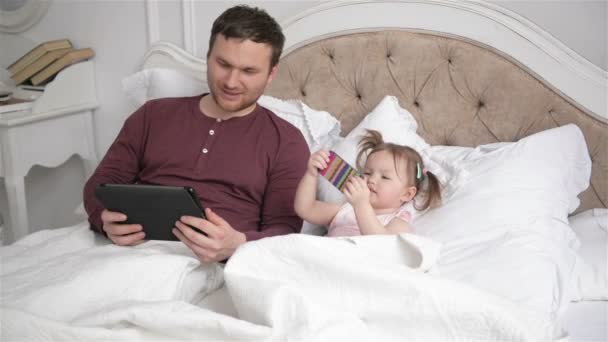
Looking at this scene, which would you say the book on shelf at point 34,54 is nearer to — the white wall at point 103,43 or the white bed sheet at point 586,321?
the white wall at point 103,43

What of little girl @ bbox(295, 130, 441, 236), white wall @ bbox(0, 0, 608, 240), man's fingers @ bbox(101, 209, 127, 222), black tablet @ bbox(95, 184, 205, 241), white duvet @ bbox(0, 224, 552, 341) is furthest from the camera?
white wall @ bbox(0, 0, 608, 240)

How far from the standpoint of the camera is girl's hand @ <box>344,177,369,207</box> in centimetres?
124

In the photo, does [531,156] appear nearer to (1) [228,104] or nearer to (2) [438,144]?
(2) [438,144]

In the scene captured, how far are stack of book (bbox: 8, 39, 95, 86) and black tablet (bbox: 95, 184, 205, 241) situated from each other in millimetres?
1222

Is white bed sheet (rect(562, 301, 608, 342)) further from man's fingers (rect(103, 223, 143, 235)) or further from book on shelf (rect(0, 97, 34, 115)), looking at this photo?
book on shelf (rect(0, 97, 34, 115))

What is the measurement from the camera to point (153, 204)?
113cm

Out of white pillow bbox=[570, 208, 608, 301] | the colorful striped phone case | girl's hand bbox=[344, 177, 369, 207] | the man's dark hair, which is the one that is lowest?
white pillow bbox=[570, 208, 608, 301]

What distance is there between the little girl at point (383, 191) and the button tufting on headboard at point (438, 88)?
317mm

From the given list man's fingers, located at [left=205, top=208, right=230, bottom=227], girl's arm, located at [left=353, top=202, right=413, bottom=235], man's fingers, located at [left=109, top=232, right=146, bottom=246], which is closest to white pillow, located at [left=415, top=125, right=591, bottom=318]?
girl's arm, located at [left=353, top=202, right=413, bottom=235]

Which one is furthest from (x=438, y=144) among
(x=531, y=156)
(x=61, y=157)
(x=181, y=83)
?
(x=61, y=157)

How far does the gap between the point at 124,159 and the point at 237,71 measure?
373 millimetres

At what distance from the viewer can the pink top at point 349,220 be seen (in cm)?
135

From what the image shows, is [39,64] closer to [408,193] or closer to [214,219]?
[214,219]

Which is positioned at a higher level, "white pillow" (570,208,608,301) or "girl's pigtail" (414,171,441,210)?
"girl's pigtail" (414,171,441,210)
